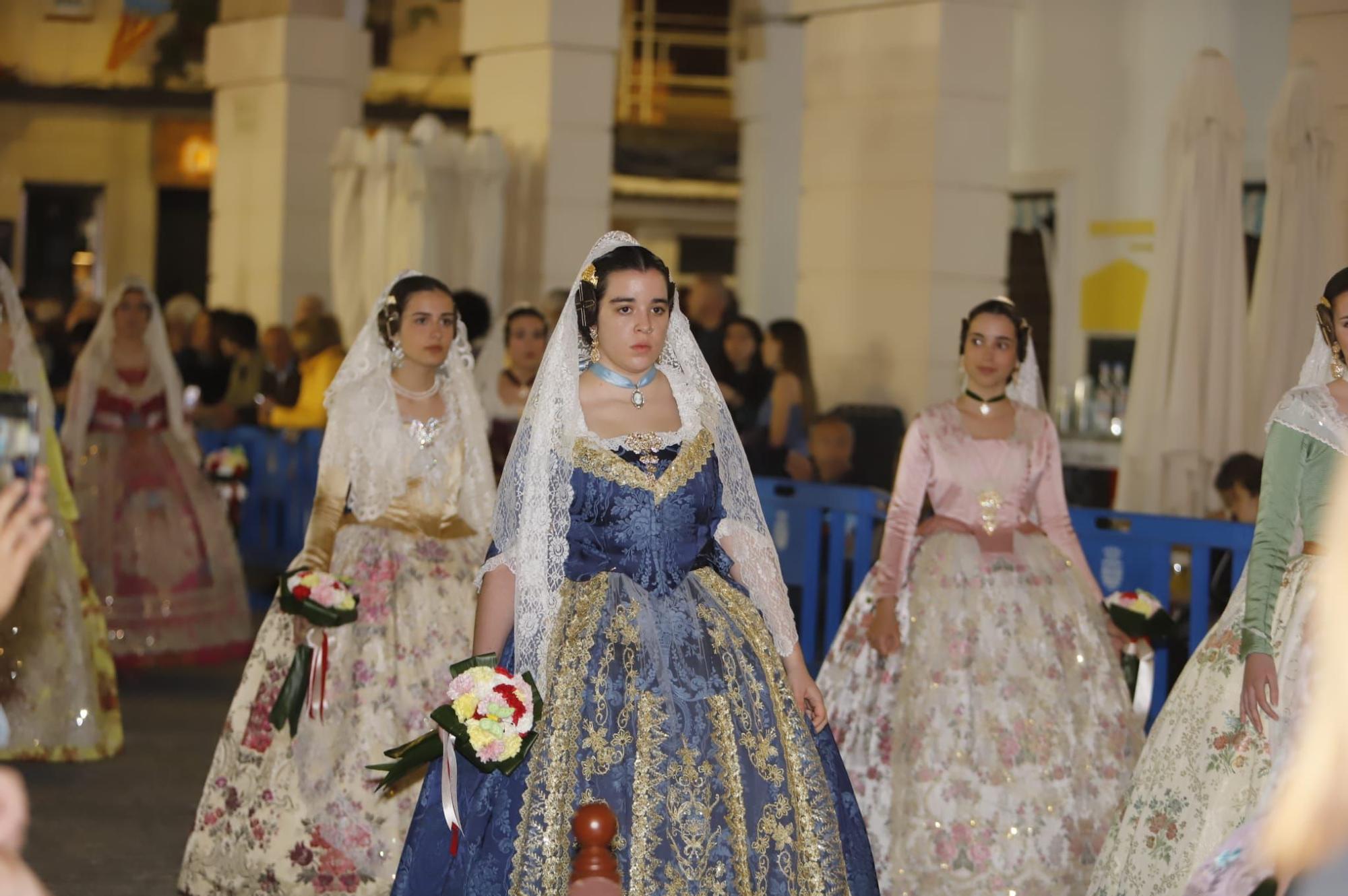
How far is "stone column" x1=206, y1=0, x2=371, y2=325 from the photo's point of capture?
16594mm

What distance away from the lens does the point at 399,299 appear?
22.6 feet

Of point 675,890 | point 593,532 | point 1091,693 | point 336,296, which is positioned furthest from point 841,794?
point 336,296

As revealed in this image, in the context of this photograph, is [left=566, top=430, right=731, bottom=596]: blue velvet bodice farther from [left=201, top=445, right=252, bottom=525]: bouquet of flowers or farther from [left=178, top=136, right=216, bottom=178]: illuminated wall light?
[left=178, top=136, right=216, bottom=178]: illuminated wall light

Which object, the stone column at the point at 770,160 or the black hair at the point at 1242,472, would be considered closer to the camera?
the black hair at the point at 1242,472

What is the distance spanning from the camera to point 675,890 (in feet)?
14.2

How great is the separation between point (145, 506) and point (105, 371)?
769 millimetres

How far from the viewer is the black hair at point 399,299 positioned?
22.5 feet

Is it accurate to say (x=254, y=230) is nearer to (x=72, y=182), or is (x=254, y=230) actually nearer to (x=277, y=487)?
(x=277, y=487)

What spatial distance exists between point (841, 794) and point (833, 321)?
7.42 m

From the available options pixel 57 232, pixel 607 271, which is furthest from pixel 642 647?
pixel 57 232

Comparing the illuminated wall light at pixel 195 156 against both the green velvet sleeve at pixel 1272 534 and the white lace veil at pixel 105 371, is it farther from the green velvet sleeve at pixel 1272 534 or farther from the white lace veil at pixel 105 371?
the green velvet sleeve at pixel 1272 534

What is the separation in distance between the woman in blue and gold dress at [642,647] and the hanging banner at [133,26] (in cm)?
2096

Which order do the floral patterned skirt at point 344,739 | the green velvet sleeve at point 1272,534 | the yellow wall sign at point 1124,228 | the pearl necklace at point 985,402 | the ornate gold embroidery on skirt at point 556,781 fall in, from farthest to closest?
the yellow wall sign at point 1124,228
the pearl necklace at point 985,402
the floral patterned skirt at point 344,739
the green velvet sleeve at point 1272,534
the ornate gold embroidery on skirt at point 556,781

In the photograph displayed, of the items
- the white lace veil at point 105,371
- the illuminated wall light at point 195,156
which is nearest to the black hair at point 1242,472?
the white lace veil at point 105,371
